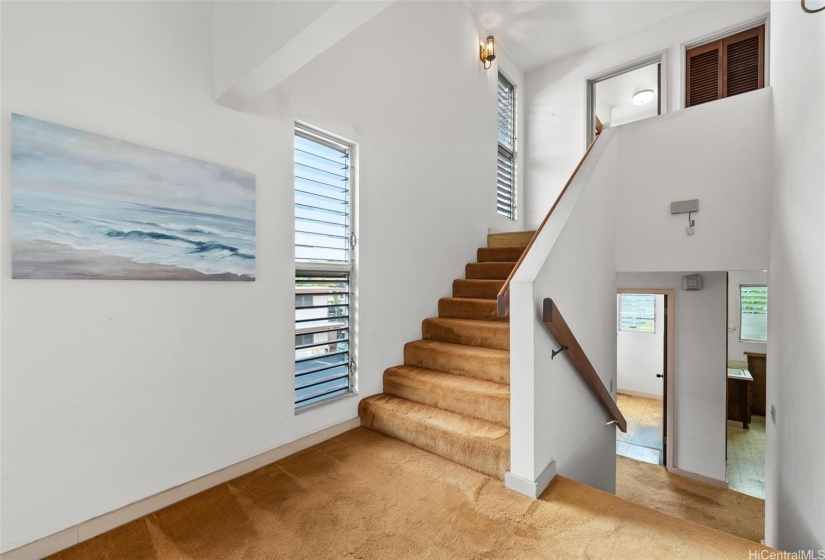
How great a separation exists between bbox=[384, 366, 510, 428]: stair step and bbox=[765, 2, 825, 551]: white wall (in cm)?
137

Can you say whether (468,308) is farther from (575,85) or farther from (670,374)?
(575,85)

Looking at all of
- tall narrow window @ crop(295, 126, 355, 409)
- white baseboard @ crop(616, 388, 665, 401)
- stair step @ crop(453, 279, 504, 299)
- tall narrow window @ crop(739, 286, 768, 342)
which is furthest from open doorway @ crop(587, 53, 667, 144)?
white baseboard @ crop(616, 388, 665, 401)

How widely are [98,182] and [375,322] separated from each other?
6.26 ft

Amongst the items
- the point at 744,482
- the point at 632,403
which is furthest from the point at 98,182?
the point at 632,403

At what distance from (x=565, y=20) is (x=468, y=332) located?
161 inches

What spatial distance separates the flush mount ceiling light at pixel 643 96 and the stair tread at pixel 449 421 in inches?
217

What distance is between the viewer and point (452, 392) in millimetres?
2678

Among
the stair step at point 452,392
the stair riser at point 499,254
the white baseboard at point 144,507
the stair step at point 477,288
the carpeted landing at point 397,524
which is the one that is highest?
the stair riser at point 499,254

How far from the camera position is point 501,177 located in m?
5.31

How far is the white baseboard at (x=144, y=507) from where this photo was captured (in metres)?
1.59

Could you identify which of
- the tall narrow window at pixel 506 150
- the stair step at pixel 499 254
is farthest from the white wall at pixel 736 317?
the stair step at pixel 499 254

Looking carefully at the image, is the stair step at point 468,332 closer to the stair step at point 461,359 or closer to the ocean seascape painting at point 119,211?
the stair step at point 461,359

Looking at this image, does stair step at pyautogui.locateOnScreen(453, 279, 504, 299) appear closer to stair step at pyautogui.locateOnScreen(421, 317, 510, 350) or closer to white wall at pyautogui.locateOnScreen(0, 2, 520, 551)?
stair step at pyautogui.locateOnScreen(421, 317, 510, 350)

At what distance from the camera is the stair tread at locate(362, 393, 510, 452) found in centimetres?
227
